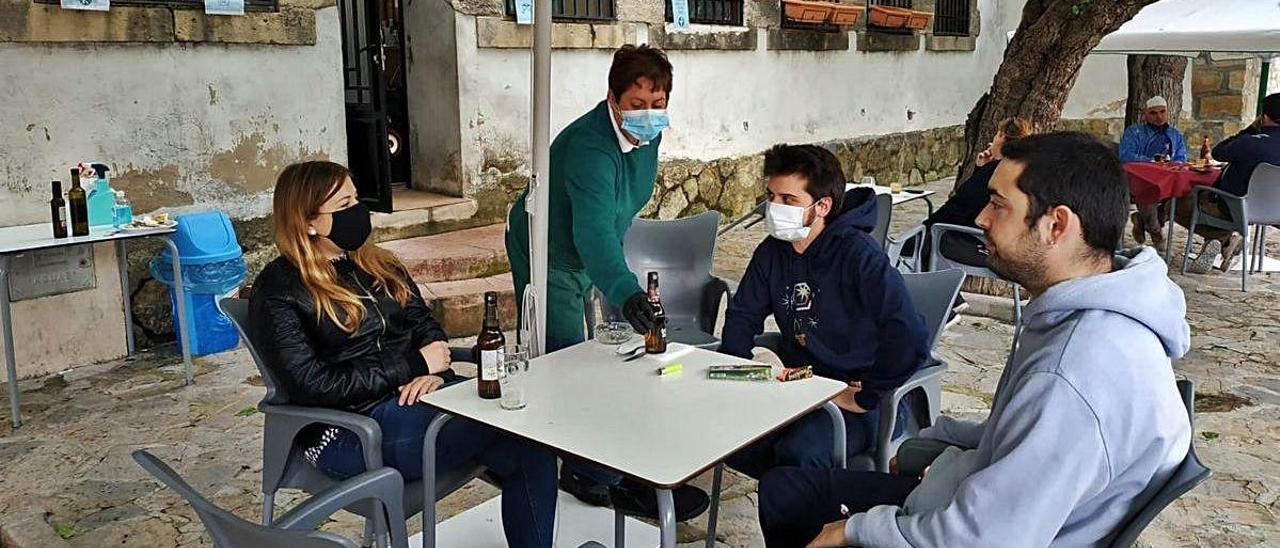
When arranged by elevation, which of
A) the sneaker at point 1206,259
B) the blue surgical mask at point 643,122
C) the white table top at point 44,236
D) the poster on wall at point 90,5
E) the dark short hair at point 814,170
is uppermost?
the poster on wall at point 90,5

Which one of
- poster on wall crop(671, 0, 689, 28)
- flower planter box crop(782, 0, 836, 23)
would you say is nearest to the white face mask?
poster on wall crop(671, 0, 689, 28)

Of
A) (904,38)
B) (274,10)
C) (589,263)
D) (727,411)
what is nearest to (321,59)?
(274,10)

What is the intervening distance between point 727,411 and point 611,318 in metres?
1.29

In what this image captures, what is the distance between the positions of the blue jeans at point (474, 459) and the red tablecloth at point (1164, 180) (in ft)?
17.5

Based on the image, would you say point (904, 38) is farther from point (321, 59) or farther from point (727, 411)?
point (727, 411)

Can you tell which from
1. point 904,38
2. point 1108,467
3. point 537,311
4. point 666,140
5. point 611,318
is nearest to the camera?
point 1108,467

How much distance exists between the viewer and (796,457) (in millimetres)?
2480

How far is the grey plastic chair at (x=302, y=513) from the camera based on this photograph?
5.03 ft

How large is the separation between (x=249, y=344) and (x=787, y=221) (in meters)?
1.37

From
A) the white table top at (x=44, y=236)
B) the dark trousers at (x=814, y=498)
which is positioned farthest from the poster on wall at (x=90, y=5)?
the dark trousers at (x=814, y=498)

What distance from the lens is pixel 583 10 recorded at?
712 cm

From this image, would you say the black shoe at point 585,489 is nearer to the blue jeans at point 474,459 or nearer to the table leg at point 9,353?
the blue jeans at point 474,459

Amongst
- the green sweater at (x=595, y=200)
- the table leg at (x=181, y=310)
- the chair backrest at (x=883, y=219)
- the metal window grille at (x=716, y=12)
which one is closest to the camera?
the green sweater at (x=595, y=200)

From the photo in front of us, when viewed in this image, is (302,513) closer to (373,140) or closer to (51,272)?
(51,272)
